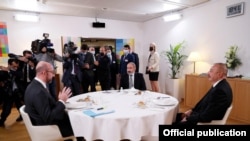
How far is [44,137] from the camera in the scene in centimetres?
180

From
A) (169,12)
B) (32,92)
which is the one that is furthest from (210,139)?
(169,12)

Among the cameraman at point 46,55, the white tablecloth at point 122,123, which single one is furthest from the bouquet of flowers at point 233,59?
the cameraman at point 46,55

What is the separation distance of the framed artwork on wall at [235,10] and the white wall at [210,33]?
0.22 feet

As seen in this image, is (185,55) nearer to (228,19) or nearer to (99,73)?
(228,19)

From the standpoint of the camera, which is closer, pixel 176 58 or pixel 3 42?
Answer: pixel 3 42

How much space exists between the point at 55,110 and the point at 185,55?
13.8 feet

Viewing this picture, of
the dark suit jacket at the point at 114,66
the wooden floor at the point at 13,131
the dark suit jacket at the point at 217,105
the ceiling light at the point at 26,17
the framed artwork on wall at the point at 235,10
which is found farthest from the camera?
the dark suit jacket at the point at 114,66

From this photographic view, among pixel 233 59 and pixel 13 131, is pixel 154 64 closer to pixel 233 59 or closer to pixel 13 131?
pixel 233 59

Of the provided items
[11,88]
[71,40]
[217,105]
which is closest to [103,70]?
[71,40]

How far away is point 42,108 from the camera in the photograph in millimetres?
1718

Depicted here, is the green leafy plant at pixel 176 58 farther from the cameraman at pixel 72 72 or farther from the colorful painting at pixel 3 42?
the colorful painting at pixel 3 42

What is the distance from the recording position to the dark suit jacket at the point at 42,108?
67.8 inches

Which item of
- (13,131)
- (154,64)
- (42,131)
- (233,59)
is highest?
(233,59)

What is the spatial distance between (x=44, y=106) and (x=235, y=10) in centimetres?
405
